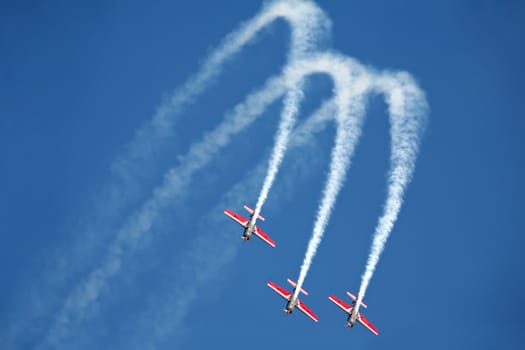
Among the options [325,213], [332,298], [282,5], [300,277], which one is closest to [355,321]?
[332,298]

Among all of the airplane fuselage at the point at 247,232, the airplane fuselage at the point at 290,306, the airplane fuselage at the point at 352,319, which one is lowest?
the airplane fuselage at the point at 290,306

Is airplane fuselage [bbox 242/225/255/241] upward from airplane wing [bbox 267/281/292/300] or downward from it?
upward

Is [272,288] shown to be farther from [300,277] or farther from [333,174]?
[333,174]

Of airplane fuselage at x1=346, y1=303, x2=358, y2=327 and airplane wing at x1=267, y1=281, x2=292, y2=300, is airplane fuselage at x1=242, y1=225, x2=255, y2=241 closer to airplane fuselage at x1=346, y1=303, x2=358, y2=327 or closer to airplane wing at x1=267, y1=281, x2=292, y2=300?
airplane wing at x1=267, y1=281, x2=292, y2=300

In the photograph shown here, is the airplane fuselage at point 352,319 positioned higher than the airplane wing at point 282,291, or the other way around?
the airplane fuselage at point 352,319

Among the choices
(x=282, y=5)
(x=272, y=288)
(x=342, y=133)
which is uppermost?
(x=282, y=5)

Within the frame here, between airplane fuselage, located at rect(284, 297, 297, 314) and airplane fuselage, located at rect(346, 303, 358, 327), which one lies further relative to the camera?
airplane fuselage, located at rect(346, 303, 358, 327)

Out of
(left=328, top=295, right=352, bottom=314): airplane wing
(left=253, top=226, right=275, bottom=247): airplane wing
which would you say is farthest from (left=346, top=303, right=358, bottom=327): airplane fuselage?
(left=253, top=226, right=275, bottom=247): airplane wing

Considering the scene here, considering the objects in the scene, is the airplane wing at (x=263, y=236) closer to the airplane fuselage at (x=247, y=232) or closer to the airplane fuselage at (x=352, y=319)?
the airplane fuselage at (x=247, y=232)

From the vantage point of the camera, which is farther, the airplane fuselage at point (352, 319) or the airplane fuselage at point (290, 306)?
the airplane fuselage at point (352, 319)

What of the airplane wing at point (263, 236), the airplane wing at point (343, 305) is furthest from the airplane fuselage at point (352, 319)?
the airplane wing at point (263, 236)

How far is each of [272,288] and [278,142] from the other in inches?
533

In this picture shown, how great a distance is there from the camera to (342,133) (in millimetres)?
72250

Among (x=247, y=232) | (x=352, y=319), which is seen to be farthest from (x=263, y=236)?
(x=352, y=319)
